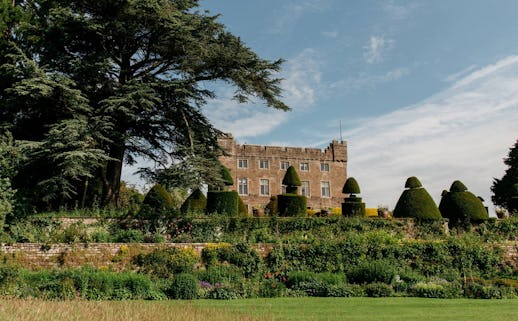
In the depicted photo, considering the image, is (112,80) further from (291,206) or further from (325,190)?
(325,190)

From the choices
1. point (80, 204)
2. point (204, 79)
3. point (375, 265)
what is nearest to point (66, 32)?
point (204, 79)

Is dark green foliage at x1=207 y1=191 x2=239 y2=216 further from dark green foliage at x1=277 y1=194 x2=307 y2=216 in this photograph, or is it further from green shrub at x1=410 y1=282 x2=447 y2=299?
green shrub at x1=410 y1=282 x2=447 y2=299

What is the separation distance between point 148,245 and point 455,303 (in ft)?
29.3

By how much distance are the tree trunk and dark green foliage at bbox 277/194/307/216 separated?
7274mm

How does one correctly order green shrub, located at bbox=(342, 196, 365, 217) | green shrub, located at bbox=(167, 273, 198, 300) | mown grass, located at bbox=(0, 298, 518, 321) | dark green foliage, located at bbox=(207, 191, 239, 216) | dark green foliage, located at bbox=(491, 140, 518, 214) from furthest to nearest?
dark green foliage, located at bbox=(491, 140, 518, 214) < green shrub, located at bbox=(342, 196, 365, 217) < dark green foliage, located at bbox=(207, 191, 239, 216) < green shrub, located at bbox=(167, 273, 198, 300) < mown grass, located at bbox=(0, 298, 518, 321)

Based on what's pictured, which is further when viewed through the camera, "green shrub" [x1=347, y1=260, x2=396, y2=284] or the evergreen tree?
the evergreen tree

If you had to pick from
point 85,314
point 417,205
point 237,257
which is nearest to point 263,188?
point 417,205

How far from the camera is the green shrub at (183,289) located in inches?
478

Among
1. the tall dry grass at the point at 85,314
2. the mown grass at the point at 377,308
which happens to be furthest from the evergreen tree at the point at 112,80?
the tall dry grass at the point at 85,314

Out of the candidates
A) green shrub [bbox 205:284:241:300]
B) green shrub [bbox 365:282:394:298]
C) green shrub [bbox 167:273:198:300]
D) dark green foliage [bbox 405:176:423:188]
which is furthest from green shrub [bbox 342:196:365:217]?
green shrub [bbox 167:273:198:300]

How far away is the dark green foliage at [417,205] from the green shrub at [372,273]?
7.56 meters

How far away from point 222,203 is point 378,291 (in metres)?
9.20

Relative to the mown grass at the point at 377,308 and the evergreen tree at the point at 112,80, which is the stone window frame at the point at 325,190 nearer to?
the evergreen tree at the point at 112,80

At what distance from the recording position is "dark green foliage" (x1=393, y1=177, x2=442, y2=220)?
70.5ft
